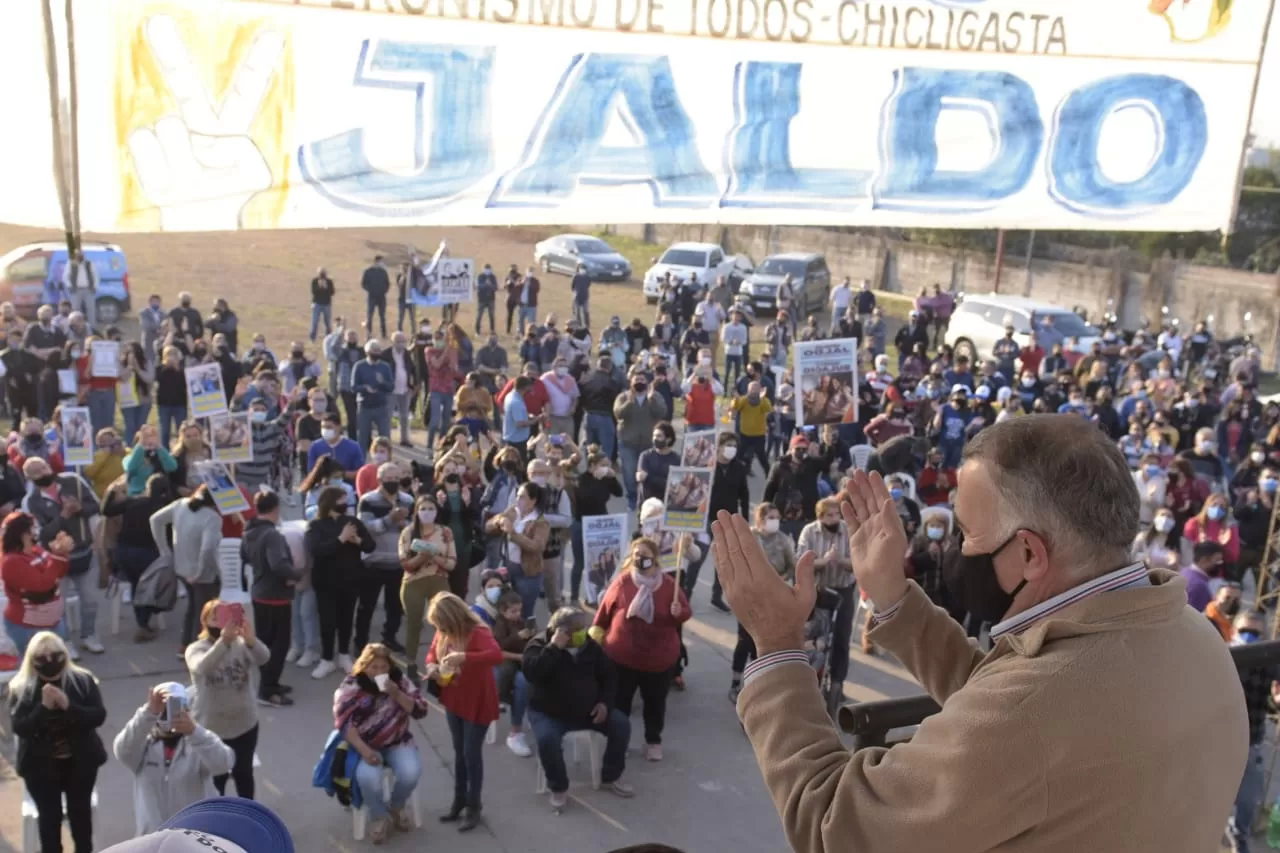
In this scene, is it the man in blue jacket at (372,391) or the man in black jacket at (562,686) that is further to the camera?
the man in blue jacket at (372,391)

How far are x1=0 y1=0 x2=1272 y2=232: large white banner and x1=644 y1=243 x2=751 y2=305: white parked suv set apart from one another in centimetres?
2633

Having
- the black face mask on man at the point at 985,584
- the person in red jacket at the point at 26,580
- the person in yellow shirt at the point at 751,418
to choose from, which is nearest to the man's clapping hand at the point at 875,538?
the black face mask on man at the point at 985,584

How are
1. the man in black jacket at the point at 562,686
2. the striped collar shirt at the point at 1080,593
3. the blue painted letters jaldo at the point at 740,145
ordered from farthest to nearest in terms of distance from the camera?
the man in black jacket at the point at 562,686
the blue painted letters jaldo at the point at 740,145
the striped collar shirt at the point at 1080,593

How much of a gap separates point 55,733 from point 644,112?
5654 mm

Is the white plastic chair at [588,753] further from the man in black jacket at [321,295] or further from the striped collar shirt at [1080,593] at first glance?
the man in black jacket at [321,295]

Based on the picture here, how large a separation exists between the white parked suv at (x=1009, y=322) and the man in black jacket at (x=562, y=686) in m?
17.7

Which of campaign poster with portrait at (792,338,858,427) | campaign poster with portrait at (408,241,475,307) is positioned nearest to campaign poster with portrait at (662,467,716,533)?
campaign poster with portrait at (792,338,858,427)

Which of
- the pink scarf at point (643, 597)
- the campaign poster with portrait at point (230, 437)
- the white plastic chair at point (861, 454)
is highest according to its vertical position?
the campaign poster with portrait at point (230, 437)

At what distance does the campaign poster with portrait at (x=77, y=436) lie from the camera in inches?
463

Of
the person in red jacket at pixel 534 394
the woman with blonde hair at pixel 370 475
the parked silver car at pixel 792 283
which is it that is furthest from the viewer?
the parked silver car at pixel 792 283

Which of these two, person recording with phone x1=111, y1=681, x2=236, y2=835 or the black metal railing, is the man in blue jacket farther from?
the black metal railing

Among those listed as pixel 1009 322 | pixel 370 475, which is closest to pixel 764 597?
pixel 370 475

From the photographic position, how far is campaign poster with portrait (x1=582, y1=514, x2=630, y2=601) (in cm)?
1138

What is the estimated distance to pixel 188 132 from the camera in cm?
278
